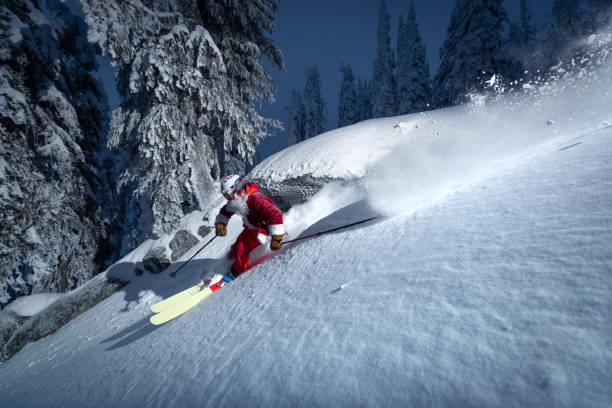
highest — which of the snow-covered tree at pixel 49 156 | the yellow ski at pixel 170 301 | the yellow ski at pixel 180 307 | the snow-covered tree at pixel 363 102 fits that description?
the snow-covered tree at pixel 363 102

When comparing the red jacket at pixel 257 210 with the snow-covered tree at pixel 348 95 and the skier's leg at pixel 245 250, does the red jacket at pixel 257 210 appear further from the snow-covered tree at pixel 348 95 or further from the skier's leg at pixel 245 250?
the snow-covered tree at pixel 348 95

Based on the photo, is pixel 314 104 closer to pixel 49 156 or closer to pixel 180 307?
pixel 49 156

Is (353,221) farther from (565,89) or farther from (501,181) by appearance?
(565,89)

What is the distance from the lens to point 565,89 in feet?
14.3

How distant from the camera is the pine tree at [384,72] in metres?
26.2

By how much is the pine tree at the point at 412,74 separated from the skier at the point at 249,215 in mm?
21274

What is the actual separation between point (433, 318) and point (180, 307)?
2943 mm

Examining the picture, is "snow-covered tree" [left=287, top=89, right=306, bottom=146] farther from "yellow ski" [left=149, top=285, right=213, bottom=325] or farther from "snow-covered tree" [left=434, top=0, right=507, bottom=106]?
"yellow ski" [left=149, top=285, right=213, bottom=325]

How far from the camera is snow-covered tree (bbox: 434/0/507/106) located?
1439 centimetres

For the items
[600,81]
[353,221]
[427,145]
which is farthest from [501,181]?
[600,81]

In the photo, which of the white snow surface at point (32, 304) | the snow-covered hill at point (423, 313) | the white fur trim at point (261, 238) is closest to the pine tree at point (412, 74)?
the snow-covered hill at point (423, 313)

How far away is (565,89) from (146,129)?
9.01 metres

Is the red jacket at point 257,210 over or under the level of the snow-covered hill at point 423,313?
over

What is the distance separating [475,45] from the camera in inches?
574
